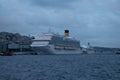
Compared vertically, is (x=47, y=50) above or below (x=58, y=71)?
above

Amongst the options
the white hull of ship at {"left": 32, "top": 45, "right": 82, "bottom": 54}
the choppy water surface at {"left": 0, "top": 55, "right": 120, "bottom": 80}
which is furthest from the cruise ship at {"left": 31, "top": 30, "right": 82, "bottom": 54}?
the choppy water surface at {"left": 0, "top": 55, "right": 120, "bottom": 80}

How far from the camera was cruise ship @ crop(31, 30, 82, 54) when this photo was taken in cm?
13012

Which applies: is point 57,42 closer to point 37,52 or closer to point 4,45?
point 37,52

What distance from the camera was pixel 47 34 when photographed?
14138 cm

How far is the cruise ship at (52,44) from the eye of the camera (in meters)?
130

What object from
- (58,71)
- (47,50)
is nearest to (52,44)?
(47,50)

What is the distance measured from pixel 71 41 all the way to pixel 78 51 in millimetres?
6909

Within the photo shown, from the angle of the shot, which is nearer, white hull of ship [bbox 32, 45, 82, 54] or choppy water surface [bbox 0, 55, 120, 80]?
choppy water surface [bbox 0, 55, 120, 80]

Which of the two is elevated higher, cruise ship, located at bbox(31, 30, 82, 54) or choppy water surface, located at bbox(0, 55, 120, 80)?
cruise ship, located at bbox(31, 30, 82, 54)

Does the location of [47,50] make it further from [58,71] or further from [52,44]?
[58,71]

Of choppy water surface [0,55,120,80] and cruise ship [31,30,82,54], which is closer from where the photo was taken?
choppy water surface [0,55,120,80]

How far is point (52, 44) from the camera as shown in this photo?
433 ft

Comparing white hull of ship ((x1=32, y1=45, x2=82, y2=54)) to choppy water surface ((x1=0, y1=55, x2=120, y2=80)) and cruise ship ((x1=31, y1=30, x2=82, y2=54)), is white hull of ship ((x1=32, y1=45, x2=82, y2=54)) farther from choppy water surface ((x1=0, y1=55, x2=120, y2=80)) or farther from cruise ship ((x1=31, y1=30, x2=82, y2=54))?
choppy water surface ((x1=0, y1=55, x2=120, y2=80))

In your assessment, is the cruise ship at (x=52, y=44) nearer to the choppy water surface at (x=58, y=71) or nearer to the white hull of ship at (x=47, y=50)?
the white hull of ship at (x=47, y=50)
